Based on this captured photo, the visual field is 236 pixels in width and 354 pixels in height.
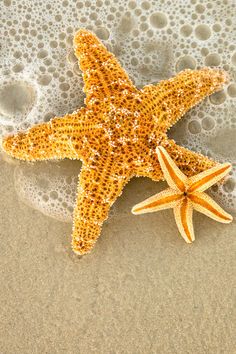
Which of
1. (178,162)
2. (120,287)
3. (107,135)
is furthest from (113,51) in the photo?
(120,287)

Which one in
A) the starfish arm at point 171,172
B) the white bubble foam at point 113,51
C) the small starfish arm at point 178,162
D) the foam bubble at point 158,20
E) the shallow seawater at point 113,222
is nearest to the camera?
the starfish arm at point 171,172

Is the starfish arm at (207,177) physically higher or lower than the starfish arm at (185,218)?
higher

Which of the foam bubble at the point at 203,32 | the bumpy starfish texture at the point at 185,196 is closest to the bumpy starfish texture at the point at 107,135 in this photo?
the bumpy starfish texture at the point at 185,196

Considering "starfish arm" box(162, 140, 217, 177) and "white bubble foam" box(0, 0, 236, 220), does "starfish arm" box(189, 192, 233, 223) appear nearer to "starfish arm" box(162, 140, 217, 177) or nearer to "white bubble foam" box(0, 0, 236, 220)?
"starfish arm" box(162, 140, 217, 177)

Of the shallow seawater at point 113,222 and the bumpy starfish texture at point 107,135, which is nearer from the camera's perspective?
the bumpy starfish texture at point 107,135

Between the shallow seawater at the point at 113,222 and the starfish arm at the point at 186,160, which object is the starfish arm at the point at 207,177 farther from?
the shallow seawater at the point at 113,222

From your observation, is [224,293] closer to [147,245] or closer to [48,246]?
[147,245]

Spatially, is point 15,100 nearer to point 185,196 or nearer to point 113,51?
point 113,51
